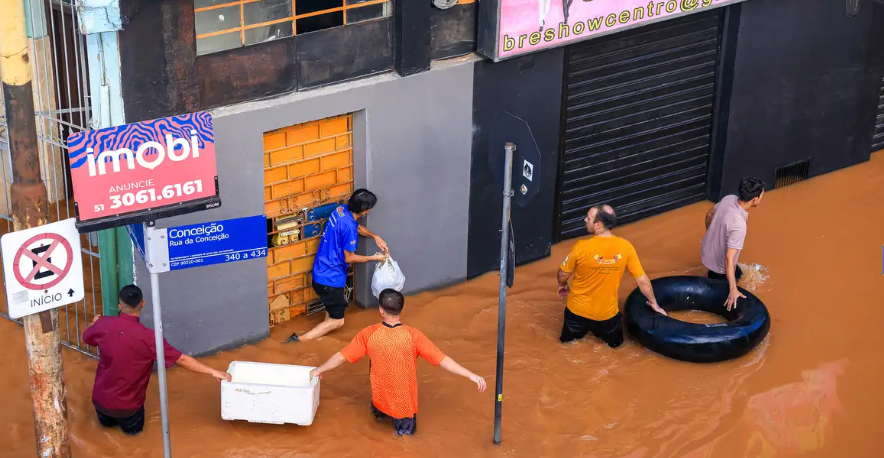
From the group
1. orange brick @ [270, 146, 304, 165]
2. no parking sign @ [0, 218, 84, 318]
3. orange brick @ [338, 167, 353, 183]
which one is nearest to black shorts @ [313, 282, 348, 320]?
orange brick @ [338, 167, 353, 183]

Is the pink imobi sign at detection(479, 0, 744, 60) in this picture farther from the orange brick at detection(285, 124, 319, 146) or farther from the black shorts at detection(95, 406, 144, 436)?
the black shorts at detection(95, 406, 144, 436)

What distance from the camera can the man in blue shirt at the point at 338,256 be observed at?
10.8 m

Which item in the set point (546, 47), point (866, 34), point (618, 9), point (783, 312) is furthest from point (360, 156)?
point (866, 34)

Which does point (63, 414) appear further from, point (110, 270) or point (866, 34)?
point (866, 34)

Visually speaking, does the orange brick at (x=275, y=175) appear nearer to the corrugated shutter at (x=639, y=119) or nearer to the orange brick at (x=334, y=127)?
the orange brick at (x=334, y=127)

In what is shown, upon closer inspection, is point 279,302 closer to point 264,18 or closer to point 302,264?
point 302,264

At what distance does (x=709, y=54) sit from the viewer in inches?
527

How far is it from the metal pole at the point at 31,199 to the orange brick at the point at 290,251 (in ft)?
9.48

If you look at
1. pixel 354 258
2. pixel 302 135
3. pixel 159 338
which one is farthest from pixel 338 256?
pixel 159 338

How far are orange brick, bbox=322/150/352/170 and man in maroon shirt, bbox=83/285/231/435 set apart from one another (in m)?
2.40

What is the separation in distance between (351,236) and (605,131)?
3.50 meters

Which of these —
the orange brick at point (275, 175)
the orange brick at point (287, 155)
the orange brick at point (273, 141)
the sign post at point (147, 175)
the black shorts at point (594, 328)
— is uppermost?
the sign post at point (147, 175)

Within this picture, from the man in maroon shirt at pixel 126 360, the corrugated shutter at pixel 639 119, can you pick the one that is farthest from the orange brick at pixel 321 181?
the corrugated shutter at pixel 639 119

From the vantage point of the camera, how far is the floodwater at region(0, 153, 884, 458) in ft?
31.9
